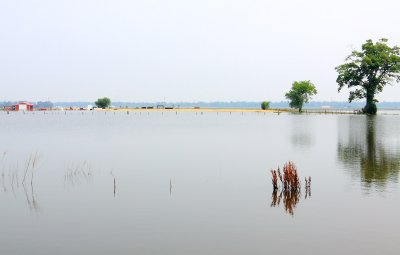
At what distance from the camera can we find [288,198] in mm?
26703

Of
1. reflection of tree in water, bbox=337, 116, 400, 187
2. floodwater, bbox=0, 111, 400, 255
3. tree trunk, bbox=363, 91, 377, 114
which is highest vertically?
tree trunk, bbox=363, 91, 377, 114

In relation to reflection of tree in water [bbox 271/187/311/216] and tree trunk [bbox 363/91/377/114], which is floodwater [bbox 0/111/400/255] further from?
tree trunk [bbox 363/91/377/114]

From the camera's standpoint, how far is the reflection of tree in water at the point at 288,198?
2473 cm

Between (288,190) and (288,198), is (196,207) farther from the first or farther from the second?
(288,190)


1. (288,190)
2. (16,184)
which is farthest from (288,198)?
(16,184)

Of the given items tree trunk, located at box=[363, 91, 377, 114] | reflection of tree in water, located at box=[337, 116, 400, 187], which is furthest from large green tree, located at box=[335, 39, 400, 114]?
reflection of tree in water, located at box=[337, 116, 400, 187]

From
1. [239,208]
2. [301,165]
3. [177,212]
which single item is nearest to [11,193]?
[177,212]

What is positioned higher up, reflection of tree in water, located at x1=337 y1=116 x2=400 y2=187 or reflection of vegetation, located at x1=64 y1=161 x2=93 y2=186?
reflection of tree in water, located at x1=337 y1=116 x2=400 y2=187

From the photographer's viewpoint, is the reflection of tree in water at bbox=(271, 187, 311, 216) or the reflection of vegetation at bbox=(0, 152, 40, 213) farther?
the reflection of vegetation at bbox=(0, 152, 40, 213)

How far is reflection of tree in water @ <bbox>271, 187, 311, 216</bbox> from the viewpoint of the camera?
2473 cm

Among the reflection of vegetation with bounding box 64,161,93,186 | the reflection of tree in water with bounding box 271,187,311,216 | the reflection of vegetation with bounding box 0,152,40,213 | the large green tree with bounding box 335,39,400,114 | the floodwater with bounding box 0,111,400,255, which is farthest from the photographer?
the large green tree with bounding box 335,39,400,114

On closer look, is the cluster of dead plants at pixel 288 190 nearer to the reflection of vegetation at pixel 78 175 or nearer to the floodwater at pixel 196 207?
the floodwater at pixel 196 207

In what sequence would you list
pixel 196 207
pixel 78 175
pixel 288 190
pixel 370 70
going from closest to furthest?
pixel 196 207 < pixel 288 190 < pixel 78 175 < pixel 370 70

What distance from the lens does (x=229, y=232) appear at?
20.2 metres
